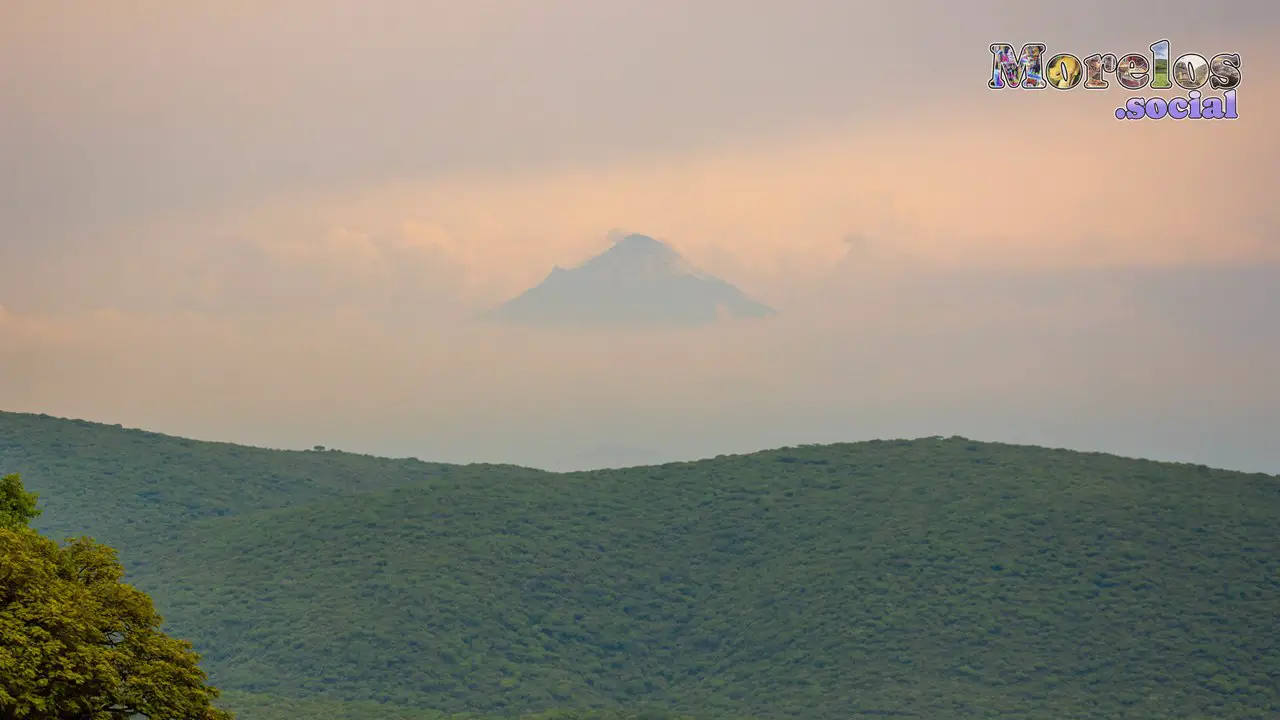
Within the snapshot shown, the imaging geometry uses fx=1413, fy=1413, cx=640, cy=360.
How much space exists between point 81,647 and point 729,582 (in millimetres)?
70871

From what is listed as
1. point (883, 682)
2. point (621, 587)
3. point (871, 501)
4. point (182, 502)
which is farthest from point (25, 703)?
point (182, 502)

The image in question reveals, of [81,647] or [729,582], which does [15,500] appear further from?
[729,582]

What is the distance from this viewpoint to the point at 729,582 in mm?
99625

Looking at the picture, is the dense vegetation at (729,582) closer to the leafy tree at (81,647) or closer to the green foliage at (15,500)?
the green foliage at (15,500)

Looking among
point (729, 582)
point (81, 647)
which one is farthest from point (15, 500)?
point (729, 582)

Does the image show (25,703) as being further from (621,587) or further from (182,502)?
(182,502)

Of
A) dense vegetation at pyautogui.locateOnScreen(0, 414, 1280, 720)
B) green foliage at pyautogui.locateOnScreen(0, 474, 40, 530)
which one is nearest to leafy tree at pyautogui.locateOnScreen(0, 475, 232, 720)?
green foliage at pyautogui.locateOnScreen(0, 474, 40, 530)

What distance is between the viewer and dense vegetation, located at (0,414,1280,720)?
269ft

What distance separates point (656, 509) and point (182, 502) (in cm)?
3886

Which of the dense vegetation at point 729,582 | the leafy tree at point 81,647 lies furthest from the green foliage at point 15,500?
the dense vegetation at point 729,582

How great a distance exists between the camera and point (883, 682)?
3236 inches

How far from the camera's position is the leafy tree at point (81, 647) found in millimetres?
30844

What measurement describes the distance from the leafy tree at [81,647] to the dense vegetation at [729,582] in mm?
42299

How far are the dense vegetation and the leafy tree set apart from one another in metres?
42.3
